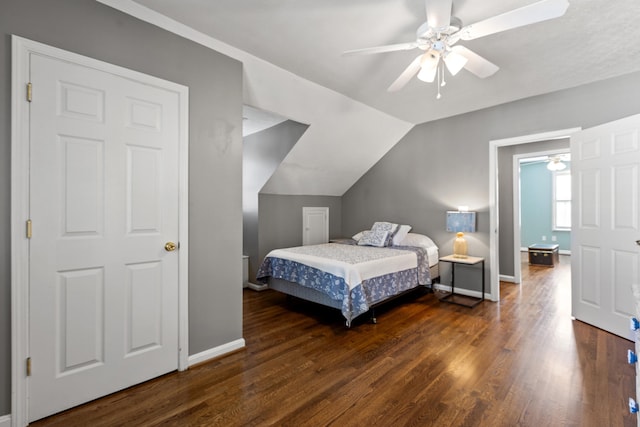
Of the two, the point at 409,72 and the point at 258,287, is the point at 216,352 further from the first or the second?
the point at 409,72

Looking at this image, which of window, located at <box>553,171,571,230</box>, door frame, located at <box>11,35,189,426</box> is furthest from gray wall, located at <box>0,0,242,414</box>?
window, located at <box>553,171,571,230</box>

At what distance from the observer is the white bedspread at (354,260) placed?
319cm

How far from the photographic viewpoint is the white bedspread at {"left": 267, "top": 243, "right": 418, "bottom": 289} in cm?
319

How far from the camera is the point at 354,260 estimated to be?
3453 millimetres

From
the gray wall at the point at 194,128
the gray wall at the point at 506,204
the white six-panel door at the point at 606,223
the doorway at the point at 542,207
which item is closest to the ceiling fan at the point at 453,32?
the gray wall at the point at 194,128

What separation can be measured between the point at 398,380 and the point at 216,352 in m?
1.45

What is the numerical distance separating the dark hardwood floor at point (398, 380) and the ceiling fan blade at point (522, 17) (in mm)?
2253

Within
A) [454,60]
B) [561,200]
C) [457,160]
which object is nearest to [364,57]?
[454,60]

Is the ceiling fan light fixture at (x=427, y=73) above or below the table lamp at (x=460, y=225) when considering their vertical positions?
above

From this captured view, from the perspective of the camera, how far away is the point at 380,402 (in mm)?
1981

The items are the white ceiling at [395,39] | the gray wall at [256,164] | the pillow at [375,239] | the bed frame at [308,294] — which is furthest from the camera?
the pillow at [375,239]

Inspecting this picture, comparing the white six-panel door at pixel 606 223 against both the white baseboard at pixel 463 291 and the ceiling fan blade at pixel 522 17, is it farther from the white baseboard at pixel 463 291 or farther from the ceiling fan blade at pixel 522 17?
the ceiling fan blade at pixel 522 17

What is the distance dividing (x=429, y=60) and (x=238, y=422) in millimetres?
2697

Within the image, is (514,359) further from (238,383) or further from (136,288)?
(136,288)
